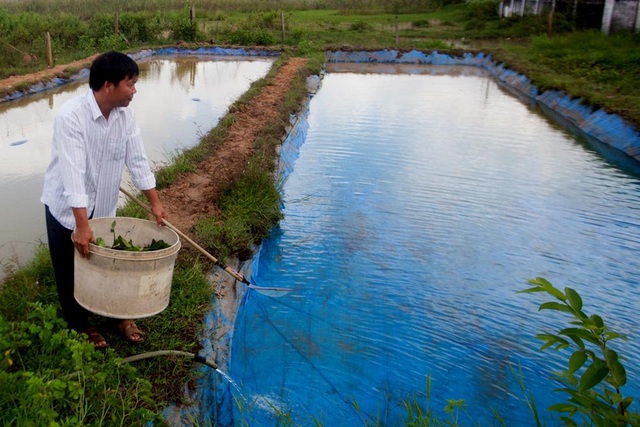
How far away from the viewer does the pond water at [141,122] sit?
570 cm

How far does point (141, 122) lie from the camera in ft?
32.0

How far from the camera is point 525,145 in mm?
9445

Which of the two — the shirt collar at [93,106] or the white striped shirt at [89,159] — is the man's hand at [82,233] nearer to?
the white striped shirt at [89,159]

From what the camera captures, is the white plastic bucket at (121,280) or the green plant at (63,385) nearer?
the green plant at (63,385)

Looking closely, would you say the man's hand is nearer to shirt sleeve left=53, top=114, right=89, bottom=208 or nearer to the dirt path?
shirt sleeve left=53, top=114, right=89, bottom=208

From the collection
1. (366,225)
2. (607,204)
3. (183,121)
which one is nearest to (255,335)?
(366,225)

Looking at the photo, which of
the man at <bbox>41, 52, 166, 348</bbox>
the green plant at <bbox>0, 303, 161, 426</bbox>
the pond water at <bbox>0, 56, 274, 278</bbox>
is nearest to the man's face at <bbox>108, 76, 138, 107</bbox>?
the man at <bbox>41, 52, 166, 348</bbox>

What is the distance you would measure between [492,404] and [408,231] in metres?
2.56

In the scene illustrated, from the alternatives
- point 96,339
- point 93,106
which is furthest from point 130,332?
point 93,106

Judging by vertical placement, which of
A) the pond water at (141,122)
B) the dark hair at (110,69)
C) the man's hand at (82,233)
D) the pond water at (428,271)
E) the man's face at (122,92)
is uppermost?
the dark hair at (110,69)

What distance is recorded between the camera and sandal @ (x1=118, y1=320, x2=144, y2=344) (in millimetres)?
3123

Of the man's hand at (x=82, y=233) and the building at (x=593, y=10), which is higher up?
the building at (x=593, y=10)

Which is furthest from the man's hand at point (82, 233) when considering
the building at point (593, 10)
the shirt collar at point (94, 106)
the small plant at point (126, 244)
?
the building at point (593, 10)

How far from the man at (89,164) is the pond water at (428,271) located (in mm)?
1233
